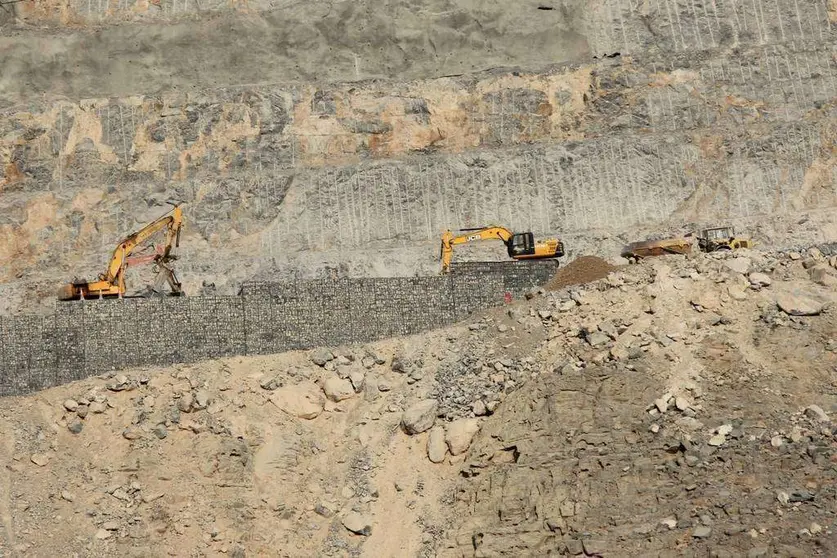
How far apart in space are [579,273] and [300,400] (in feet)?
16.5

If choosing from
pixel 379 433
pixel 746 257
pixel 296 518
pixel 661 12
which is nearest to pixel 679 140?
pixel 661 12

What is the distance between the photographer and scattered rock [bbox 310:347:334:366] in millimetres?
20125

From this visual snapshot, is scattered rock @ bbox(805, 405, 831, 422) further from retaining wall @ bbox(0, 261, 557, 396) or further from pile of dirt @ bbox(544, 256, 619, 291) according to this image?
retaining wall @ bbox(0, 261, 557, 396)

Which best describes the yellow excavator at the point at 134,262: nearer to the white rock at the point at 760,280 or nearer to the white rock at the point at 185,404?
the white rock at the point at 185,404

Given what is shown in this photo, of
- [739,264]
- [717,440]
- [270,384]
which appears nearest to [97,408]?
[270,384]

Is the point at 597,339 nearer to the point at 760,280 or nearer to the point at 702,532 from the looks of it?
the point at 760,280

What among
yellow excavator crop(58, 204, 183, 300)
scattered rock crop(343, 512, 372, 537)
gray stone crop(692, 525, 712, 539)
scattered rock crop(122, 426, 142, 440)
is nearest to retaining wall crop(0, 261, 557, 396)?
yellow excavator crop(58, 204, 183, 300)

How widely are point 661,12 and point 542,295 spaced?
7371 millimetres

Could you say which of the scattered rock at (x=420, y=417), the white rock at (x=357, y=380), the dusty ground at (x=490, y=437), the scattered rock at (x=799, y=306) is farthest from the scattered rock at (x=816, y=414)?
the white rock at (x=357, y=380)

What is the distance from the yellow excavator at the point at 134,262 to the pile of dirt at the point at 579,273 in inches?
245

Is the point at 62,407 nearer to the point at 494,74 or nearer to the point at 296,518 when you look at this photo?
the point at 296,518

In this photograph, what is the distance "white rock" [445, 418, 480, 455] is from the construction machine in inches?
225

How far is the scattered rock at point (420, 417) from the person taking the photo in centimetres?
1870

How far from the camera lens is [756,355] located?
1803 centimetres
